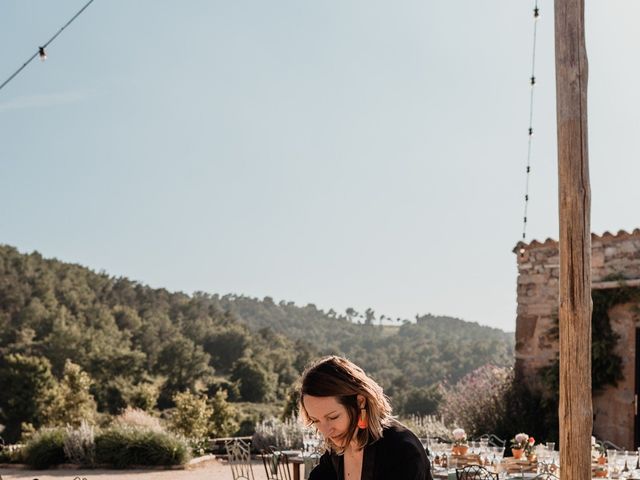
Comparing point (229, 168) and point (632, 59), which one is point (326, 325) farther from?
point (632, 59)

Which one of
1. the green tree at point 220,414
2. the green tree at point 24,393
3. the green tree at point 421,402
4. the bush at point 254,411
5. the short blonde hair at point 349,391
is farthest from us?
the green tree at point 421,402

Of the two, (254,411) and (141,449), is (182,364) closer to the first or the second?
(254,411)

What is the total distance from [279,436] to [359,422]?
32.1ft

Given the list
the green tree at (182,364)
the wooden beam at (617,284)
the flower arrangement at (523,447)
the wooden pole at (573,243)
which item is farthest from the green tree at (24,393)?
the wooden pole at (573,243)

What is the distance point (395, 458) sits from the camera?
229 centimetres

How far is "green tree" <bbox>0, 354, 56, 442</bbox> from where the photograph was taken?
2167 cm

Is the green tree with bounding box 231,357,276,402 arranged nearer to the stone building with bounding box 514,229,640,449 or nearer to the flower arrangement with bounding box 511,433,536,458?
the stone building with bounding box 514,229,640,449

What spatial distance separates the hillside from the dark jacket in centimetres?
2163

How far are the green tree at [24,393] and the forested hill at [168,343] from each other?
388 cm

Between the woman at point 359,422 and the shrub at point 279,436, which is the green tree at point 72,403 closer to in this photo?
the shrub at point 279,436

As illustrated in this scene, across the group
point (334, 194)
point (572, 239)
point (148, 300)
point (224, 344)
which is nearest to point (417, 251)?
point (334, 194)

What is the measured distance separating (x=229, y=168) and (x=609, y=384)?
2022 centimetres

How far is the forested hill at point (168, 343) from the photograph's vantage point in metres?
28.4

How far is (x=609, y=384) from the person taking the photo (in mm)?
10367
